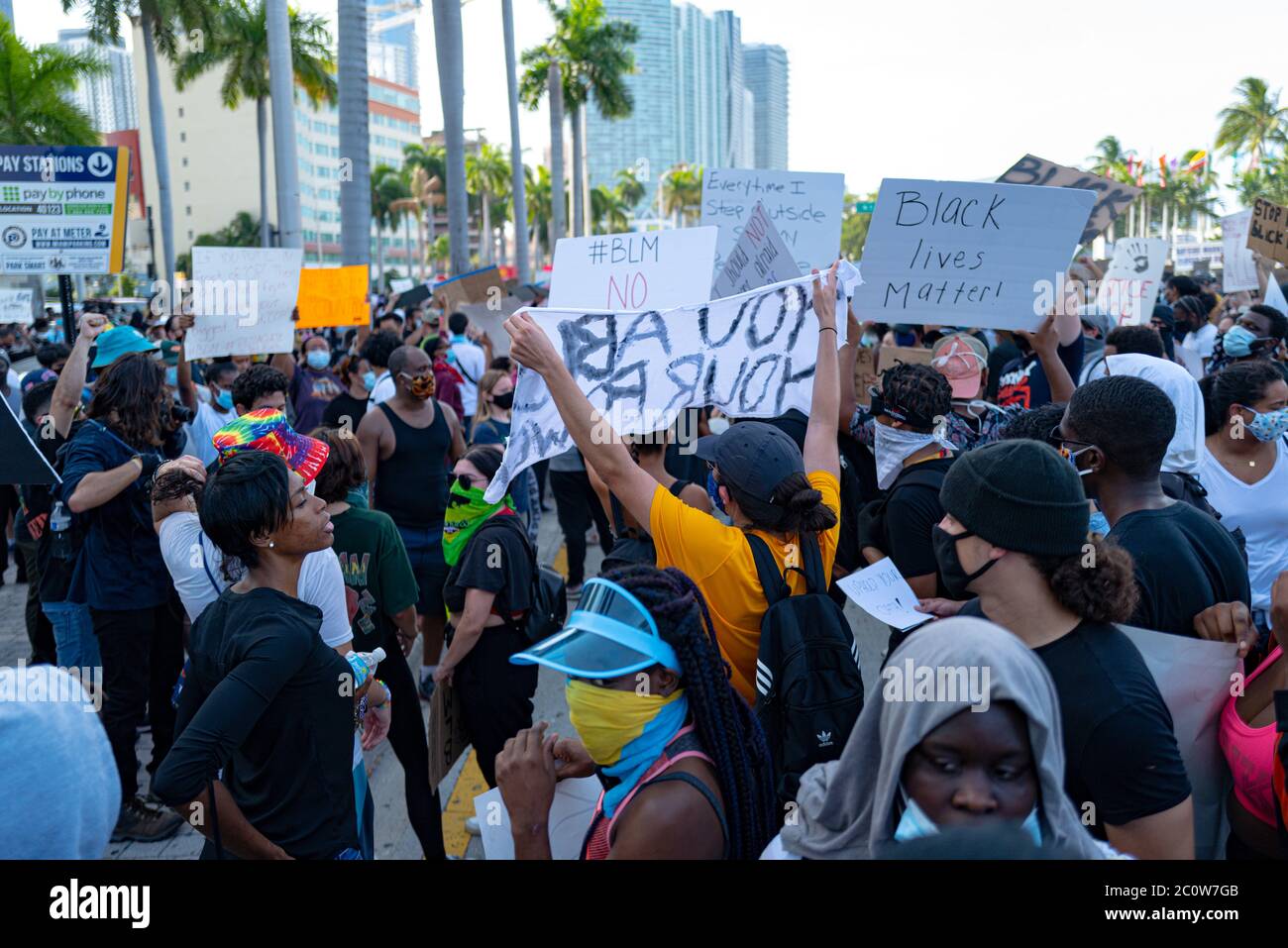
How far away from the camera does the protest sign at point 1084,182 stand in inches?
232

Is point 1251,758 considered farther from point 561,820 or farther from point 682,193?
point 682,193

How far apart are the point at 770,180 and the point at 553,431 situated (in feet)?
9.28

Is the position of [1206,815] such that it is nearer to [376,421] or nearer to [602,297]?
[602,297]

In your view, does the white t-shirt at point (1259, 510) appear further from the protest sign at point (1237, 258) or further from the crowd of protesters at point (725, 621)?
the protest sign at point (1237, 258)

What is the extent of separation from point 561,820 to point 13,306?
15115 millimetres

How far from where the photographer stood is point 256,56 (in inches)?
1845

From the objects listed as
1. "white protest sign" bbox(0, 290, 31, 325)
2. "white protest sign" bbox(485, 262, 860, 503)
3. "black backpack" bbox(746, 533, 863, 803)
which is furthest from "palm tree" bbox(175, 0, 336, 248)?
"black backpack" bbox(746, 533, 863, 803)

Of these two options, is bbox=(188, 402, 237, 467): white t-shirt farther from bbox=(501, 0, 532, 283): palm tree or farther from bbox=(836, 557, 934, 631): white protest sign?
bbox=(501, 0, 532, 283): palm tree

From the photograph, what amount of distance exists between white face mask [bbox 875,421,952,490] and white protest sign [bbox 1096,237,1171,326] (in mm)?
4817

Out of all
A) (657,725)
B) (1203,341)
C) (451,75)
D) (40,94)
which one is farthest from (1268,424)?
(40,94)

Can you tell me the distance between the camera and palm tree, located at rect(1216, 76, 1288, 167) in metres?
72.1

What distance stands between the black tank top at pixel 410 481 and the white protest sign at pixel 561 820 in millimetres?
3826
